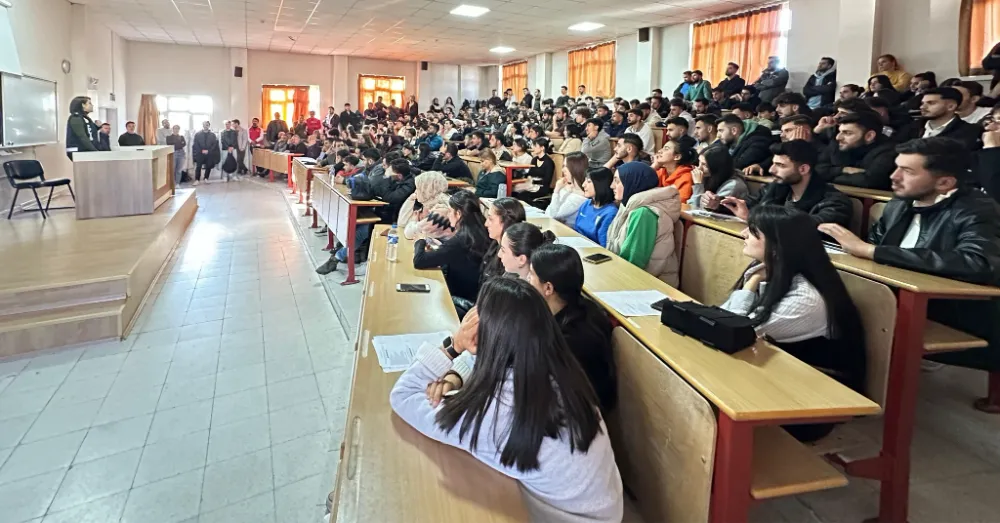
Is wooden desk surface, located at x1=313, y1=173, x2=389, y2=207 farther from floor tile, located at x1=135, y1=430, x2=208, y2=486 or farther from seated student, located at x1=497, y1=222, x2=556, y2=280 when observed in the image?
seated student, located at x1=497, y1=222, x2=556, y2=280

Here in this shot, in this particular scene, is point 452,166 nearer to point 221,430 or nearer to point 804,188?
point 804,188

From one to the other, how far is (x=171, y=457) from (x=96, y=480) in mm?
269

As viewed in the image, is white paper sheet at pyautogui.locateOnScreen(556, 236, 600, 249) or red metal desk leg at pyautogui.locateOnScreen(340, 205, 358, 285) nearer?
white paper sheet at pyautogui.locateOnScreen(556, 236, 600, 249)

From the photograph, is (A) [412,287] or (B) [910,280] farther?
(A) [412,287]

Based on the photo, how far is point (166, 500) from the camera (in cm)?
219

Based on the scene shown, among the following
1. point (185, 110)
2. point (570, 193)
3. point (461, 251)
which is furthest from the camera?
point (185, 110)

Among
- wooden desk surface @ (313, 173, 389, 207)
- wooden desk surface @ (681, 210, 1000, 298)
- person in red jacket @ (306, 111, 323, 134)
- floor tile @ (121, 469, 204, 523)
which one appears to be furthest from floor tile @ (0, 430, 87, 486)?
person in red jacket @ (306, 111, 323, 134)

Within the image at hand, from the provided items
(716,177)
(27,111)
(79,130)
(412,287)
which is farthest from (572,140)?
(27,111)

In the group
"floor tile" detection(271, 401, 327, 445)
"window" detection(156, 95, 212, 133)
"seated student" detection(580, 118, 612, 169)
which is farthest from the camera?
"window" detection(156, 95, 212, 133)

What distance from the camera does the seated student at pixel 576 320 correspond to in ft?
6.26

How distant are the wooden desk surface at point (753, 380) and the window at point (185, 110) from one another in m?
16.8

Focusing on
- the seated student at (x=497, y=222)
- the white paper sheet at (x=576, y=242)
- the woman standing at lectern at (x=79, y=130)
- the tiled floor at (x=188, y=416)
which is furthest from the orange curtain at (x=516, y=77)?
the seated student at (x=497, y=222)

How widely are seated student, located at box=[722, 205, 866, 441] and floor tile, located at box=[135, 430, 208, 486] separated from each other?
2.36 meters

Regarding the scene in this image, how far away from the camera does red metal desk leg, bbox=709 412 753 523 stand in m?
1.36
